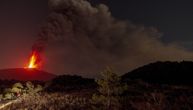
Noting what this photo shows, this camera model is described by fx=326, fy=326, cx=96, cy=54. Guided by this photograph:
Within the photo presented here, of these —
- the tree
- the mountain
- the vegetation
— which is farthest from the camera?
the mountain

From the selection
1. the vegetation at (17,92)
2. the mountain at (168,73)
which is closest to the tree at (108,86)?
the vegetation at (17,92)

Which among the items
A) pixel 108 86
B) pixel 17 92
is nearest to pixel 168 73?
pixel 17 92

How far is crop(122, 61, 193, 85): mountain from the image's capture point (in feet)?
332

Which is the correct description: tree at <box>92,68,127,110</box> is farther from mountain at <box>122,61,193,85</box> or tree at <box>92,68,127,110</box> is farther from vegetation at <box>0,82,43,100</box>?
mountain at <box>122,61,193,85</box>

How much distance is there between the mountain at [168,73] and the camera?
10131cm

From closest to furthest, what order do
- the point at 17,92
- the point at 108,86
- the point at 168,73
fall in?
the point at 108,86, the point at 17,92, the point at 168,73

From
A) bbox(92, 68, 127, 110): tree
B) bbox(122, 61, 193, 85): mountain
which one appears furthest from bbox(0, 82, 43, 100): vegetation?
bbox(92, 68, 127, 110): tree

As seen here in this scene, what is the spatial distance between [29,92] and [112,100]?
143ft

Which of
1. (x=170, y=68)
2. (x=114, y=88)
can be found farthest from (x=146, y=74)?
(x=114, y=88)

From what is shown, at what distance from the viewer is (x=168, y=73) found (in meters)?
110

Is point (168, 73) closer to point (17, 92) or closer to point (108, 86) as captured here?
point (17, 92)

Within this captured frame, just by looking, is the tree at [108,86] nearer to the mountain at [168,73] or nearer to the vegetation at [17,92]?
the vegetation at [17,92]

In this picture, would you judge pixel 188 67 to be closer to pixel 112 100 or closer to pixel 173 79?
pixel 173 79

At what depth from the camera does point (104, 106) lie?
41.8 meters
